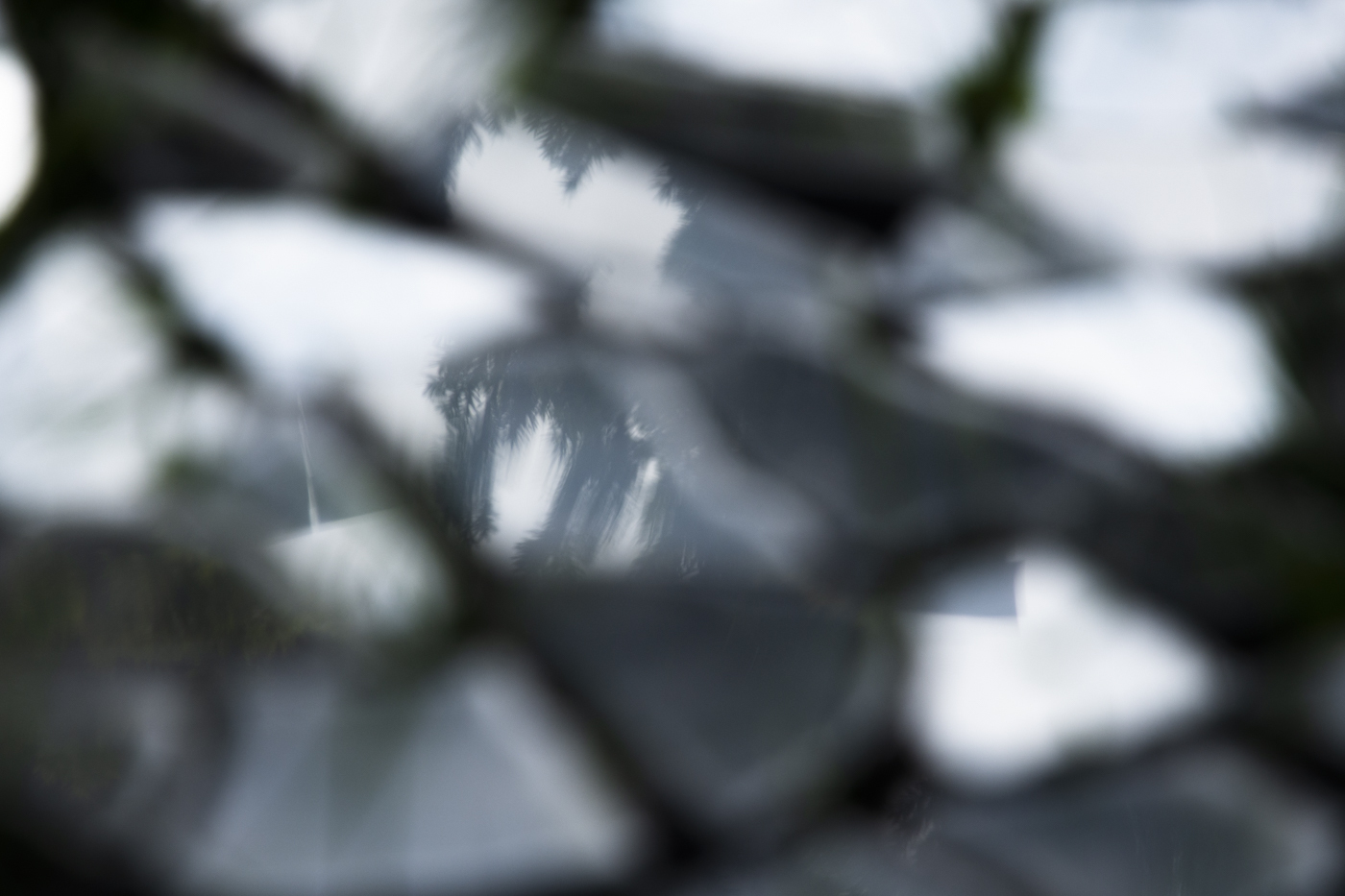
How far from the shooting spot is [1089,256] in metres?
0.31

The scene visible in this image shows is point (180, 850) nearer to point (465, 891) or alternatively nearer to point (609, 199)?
point (465, 891)

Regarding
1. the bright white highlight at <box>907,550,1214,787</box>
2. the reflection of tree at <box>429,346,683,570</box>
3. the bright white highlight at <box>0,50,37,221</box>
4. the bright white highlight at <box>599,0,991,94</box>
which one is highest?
the bright white highlight at <box>599,0,991,94</box>

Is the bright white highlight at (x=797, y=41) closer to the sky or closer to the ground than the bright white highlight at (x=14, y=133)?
closer to the sky

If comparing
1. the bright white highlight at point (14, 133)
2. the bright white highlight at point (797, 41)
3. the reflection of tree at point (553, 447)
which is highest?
the bright white highlight at point (797, 41)

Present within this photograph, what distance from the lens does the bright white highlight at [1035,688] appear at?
26cm

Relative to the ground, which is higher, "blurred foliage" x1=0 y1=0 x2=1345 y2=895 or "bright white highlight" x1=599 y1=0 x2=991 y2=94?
"bright white highlight" x1=599 y1=0 x2=991 y2=94

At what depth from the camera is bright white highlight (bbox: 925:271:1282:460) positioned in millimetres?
278

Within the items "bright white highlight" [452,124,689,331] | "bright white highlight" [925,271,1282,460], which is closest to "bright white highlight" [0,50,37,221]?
"bright white highlight" [452,124,689,331]

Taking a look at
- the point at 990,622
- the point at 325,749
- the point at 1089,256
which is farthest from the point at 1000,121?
the point at 325,749

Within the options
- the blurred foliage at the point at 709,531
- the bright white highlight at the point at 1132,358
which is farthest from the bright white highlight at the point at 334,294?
the bright white highlight at the point at 1132,358

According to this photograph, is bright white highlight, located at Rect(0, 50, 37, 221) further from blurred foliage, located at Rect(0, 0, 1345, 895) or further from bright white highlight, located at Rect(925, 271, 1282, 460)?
bright white highlight, located at Rect(925, 271, 1282, 460)

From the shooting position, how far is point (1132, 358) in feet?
0.97

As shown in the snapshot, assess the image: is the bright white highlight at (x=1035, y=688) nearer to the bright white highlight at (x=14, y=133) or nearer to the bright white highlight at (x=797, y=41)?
the bright white highlight at (x=797, y=41)

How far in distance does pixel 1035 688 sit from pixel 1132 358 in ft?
0.40
